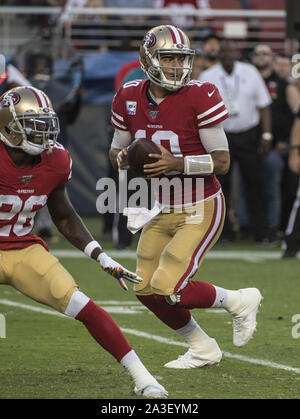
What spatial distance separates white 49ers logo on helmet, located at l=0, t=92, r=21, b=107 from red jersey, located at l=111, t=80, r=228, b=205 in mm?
702

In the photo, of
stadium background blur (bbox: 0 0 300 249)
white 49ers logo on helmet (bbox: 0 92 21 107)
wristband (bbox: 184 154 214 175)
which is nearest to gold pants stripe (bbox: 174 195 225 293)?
wristband (bbox: 184 154 214 175)

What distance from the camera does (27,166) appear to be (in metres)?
5.05

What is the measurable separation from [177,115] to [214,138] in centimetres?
23

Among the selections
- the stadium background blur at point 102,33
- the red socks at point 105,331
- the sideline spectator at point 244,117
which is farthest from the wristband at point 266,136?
the red socks at point 105,331

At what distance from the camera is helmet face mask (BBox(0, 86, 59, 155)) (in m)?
4.97

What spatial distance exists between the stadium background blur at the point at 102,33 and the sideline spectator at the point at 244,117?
6.11 feet

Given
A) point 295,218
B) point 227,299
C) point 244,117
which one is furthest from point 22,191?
point 244,117

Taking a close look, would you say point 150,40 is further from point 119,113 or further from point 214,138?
point 214,138

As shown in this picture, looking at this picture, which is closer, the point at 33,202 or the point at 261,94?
the point at 33,202

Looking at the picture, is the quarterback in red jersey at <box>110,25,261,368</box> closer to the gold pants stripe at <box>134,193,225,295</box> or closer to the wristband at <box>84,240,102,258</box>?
the gold pants stripe at <box>134,193,225,295</box>

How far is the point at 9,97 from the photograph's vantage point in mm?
5098

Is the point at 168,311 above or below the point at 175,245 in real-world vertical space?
below

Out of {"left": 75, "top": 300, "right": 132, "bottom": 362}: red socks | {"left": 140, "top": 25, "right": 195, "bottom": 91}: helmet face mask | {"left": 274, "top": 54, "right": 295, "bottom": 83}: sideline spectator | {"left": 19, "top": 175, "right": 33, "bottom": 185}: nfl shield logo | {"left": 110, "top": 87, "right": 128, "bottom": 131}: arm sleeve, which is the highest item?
{"left": 140, "top": 25, "right": 195, "bottom": 91}: helmet face mask
